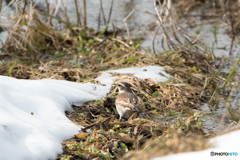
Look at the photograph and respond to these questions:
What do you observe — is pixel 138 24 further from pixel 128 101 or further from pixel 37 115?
pixel 37 115

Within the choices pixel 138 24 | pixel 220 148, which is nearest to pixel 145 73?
pixel 220 148

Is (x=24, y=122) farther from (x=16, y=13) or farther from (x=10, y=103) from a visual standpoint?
(x=16, y=13)

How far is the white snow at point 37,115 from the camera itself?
2.60 metres

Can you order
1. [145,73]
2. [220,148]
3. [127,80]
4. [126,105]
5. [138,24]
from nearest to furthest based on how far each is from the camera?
[220,148] → [126,105] → [127,80] → [145,73] → [138,24]

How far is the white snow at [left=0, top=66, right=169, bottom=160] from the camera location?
2602 millimetres

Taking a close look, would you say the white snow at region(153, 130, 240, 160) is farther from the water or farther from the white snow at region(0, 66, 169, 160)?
the water

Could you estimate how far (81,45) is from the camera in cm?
719

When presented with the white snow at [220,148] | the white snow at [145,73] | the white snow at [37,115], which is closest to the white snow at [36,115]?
the white snow at [37,115]

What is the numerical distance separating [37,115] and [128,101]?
113cm

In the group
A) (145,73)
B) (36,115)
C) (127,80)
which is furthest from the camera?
(145,73)

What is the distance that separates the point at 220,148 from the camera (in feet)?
6.48

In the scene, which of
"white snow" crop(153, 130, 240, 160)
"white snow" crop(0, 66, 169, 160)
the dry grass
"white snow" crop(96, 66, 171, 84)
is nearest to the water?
the dry grass

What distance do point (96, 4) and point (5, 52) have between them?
538 centimetres

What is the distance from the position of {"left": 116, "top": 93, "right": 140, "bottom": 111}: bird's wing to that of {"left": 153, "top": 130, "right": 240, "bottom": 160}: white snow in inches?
64.3
